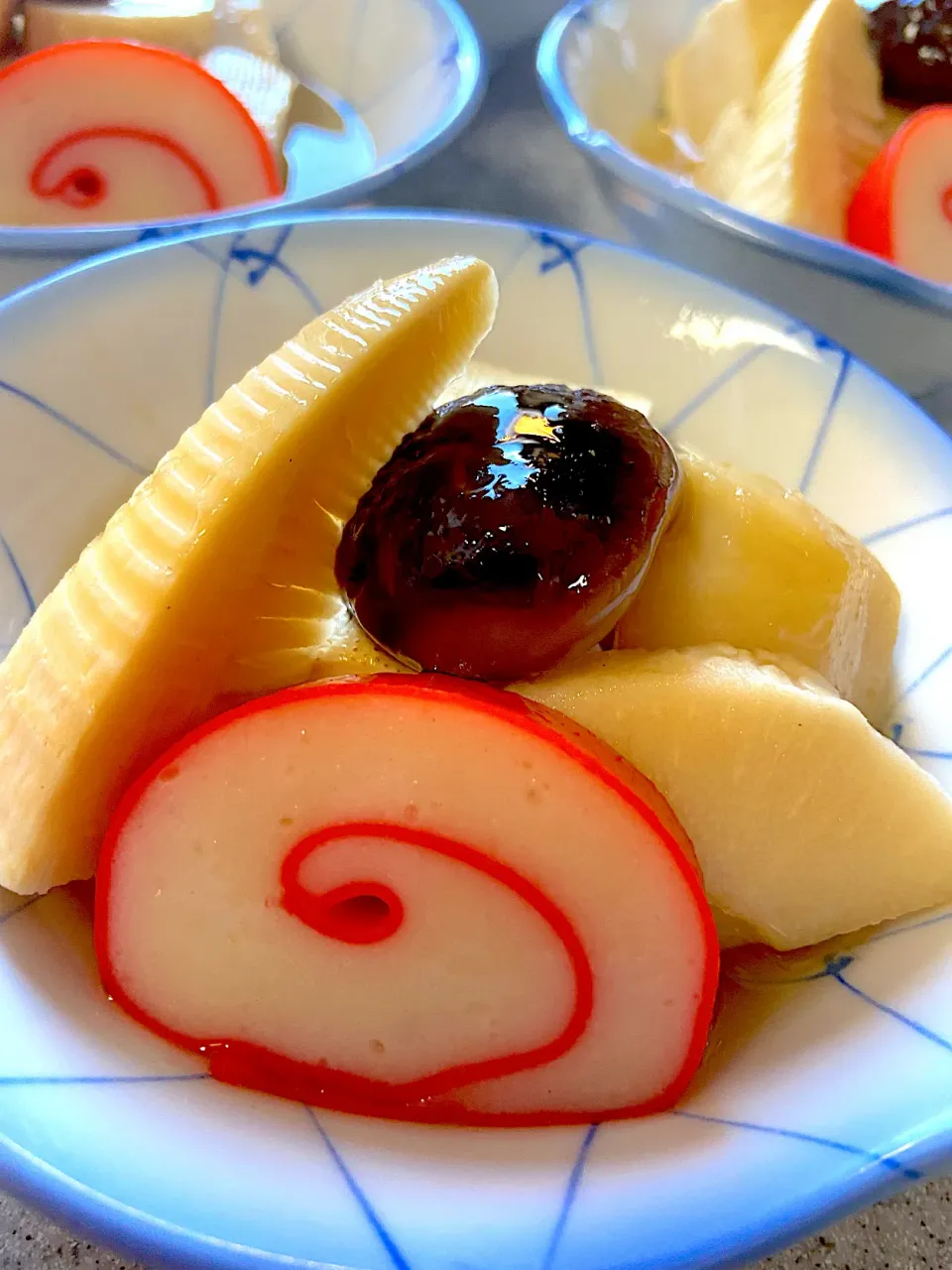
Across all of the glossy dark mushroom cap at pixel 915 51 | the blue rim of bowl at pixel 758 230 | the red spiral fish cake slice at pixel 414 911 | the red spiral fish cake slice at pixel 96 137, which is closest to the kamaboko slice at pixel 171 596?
the red spiral fish cake slice at pixel 414 911

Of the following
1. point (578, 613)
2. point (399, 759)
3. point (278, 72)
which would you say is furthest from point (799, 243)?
point (278, 72)

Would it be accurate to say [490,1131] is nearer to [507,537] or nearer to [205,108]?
[507,537]

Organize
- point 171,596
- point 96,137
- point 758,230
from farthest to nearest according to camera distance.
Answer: point 96,137
point 758,230
point 171,596

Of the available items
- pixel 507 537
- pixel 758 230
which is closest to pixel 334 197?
pixel 758 230

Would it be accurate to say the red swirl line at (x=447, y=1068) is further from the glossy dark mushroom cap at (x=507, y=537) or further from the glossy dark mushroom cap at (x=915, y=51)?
the glossy dark mushroom cap at (x=915, y=51)

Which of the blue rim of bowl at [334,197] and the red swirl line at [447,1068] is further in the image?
the blue rim of bowl at [334,197]

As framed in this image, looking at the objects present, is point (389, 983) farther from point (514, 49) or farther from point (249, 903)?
point (514, 49)

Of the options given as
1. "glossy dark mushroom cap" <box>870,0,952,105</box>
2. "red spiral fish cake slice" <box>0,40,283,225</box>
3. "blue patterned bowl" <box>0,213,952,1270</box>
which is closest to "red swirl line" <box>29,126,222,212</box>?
"red spiral fish cake slice" <box>0,40,283,225</box>
